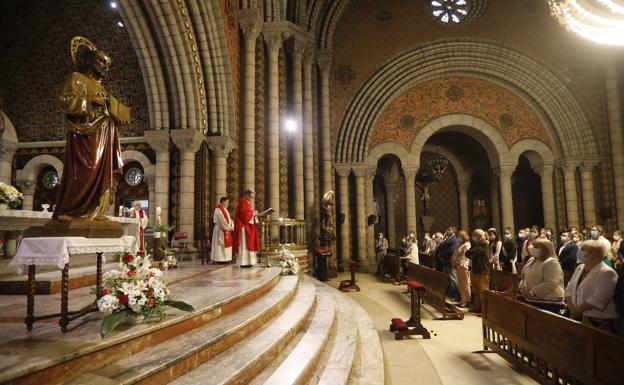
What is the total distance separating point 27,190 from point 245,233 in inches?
331

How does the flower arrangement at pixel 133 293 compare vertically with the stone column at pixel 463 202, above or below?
below

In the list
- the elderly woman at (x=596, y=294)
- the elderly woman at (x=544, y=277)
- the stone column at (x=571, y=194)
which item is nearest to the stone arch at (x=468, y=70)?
the stone column at (x=571, y=194)

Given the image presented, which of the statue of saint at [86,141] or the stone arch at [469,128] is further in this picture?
the stone arch at [469,128]

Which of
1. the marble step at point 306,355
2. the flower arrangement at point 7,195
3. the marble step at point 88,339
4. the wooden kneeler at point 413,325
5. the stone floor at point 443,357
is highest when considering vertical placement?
the flower arrangement at point 7,195

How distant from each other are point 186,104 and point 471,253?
7.19 meters

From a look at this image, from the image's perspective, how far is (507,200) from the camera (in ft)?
53.6

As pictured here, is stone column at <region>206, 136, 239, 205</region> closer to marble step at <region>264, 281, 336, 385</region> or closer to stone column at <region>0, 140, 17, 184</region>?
marble step at <region>264, 281, 336, 385</region>

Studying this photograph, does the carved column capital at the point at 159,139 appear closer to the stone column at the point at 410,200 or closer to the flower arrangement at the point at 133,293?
the flower arrangement at the point at 133,293

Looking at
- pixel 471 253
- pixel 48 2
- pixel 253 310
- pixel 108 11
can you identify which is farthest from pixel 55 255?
pixel 48 2

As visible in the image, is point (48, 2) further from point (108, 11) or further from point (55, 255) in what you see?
point (55, 255)

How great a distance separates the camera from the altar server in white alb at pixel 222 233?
7.69m

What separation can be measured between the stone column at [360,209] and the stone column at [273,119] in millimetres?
5087

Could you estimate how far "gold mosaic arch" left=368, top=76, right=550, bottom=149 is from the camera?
16875 millimetres

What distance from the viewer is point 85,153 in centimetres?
364
